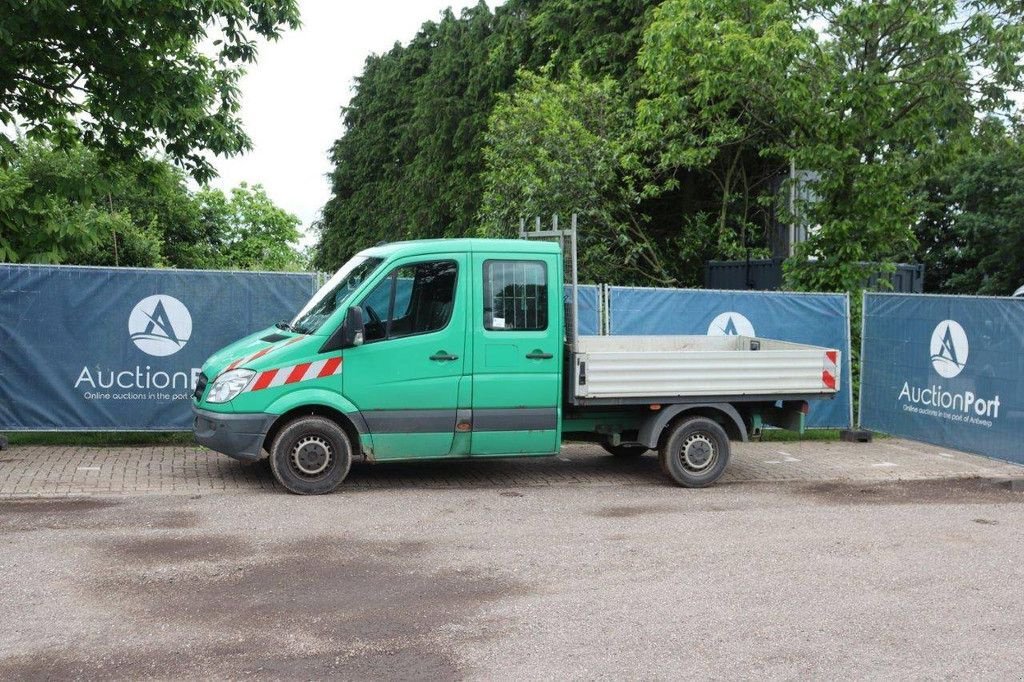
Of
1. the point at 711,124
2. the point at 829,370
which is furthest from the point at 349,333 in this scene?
the point at 711,124

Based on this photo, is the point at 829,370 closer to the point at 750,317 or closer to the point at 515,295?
the point at 750,317

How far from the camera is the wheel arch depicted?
34.6 feet

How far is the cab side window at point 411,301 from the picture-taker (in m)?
9.98

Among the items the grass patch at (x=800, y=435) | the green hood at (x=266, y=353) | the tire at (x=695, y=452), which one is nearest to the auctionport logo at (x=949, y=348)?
the grass patch at (x=800, y=435)

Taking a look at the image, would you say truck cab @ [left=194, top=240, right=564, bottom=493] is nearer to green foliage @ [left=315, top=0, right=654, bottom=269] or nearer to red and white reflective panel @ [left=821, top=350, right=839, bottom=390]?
red and white reflective panel @ [left=821, top=350, right=839, bottom=390]

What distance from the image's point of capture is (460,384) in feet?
33.1

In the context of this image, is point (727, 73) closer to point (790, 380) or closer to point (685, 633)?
point (790, 380)

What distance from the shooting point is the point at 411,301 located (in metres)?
10.1

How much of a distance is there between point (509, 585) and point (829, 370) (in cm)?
498

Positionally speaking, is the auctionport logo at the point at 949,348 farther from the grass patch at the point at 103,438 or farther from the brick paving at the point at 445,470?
the grass patch at the point at 103,438

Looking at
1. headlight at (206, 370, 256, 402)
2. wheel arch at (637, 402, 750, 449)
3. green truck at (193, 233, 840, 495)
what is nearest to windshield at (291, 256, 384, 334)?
green truck at (193, 233, 840, 495)

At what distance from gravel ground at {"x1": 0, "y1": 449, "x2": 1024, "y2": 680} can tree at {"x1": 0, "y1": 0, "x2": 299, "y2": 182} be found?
6.83 metres

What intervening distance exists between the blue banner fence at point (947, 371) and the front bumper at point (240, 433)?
24.5 feet

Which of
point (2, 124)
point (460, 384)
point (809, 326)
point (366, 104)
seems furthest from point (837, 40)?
point (366, 104)
